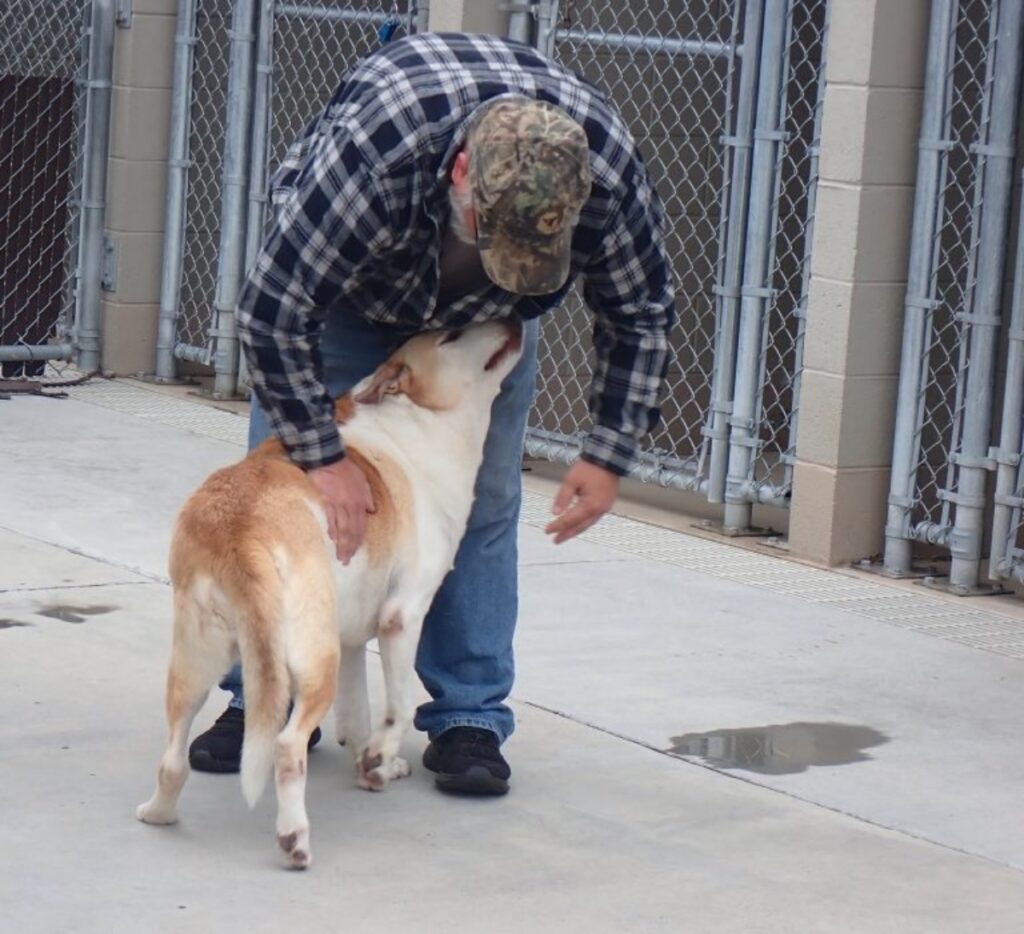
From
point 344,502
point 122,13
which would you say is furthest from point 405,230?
point 122,13

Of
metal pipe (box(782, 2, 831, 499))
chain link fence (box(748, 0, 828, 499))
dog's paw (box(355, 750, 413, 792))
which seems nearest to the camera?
dog's paw (box(355, 750, 413, 792))

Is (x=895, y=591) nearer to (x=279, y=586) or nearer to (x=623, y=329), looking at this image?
(x=623, y=329)

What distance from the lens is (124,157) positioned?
31.9 feet

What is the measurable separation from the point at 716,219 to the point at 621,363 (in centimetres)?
444

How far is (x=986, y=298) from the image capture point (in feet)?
21.5

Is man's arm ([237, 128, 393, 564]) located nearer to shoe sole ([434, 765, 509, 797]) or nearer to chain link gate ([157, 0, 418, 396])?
shoe sole ([434, 765, 509, 797])

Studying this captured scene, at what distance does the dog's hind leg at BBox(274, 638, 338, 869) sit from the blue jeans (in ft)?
2.21

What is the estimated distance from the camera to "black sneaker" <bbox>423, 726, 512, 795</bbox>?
4281 millimetres

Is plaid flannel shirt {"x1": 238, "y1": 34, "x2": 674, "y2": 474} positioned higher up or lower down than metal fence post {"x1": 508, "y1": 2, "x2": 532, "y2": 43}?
lower down

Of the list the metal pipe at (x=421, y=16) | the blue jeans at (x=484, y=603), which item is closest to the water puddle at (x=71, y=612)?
the blue jeans at (x=484, y=603)

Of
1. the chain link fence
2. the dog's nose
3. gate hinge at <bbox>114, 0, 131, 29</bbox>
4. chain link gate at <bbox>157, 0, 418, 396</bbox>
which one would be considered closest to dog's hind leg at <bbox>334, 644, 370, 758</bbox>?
the dog's nose

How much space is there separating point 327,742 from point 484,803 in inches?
19.3

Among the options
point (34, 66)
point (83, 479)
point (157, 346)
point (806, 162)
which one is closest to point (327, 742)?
point (83, 479)

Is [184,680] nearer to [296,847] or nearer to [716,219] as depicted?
[296,847]
